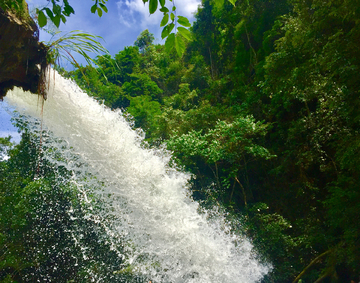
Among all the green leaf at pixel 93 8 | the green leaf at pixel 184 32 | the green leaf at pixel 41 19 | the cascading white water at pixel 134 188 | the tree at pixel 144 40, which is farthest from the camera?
the tree at pixel 144 40

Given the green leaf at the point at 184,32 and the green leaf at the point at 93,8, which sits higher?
the green leaf at the point at 93,8

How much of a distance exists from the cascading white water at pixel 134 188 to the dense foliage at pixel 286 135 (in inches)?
28.9

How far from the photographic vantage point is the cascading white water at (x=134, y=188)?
3.77m

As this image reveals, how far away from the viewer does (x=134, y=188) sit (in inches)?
158

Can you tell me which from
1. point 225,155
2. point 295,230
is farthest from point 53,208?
point 295,230

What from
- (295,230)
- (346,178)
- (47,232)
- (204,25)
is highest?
(204,25)

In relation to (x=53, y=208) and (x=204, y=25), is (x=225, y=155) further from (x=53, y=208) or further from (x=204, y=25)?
(x=204, y=25)

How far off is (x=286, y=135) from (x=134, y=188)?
6.98m

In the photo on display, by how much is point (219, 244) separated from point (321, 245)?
431cm

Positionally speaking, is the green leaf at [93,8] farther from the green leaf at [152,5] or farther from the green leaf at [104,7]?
the green leaf at [152,5]

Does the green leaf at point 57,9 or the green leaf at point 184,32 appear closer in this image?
the green leaf at point 184,32

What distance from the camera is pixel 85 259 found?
10.7 metres

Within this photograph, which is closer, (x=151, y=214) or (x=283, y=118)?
(x=151, y=214)

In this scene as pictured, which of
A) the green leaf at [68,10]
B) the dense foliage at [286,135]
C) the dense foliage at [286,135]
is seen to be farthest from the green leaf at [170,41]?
the dense foliage at [286,135]
